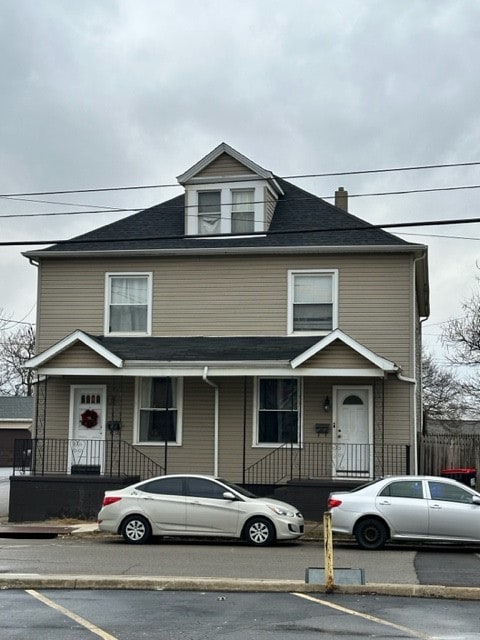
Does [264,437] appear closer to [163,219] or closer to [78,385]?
[78,385]

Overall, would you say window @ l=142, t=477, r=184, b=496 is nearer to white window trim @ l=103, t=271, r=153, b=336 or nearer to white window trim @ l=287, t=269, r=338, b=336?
white window trim @ l=287, t=269, r=338, b=336

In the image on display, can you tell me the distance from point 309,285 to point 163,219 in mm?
4754

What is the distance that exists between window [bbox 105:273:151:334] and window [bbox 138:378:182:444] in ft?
4.82

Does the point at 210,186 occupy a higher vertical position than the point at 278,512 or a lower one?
higher

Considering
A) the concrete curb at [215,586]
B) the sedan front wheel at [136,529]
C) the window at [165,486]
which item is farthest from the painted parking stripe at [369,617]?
the sedan front wheel at [136,529]

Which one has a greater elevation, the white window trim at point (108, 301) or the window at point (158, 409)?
the white window trim at point (108, 301)

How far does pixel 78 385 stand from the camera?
24.9 meters

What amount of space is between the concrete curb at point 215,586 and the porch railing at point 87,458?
1113 centimetres

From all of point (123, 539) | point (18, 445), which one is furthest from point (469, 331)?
point (123, 539)

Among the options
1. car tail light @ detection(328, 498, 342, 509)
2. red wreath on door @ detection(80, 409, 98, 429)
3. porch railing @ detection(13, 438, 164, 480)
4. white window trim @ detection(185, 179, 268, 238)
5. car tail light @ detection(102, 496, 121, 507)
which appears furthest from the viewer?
white window trim @ detection(185, 179, 268, 238)

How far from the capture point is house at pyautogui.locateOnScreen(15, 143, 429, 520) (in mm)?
23203

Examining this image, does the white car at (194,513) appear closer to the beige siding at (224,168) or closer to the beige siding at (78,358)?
the beige siding at (78,358)

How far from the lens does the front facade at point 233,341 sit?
2320 centimetres

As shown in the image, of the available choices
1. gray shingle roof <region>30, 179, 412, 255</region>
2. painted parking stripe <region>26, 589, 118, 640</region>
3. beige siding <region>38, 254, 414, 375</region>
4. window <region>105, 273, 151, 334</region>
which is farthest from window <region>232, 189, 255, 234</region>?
painted parking stripe <region>26, 589, 118, 640</region>
